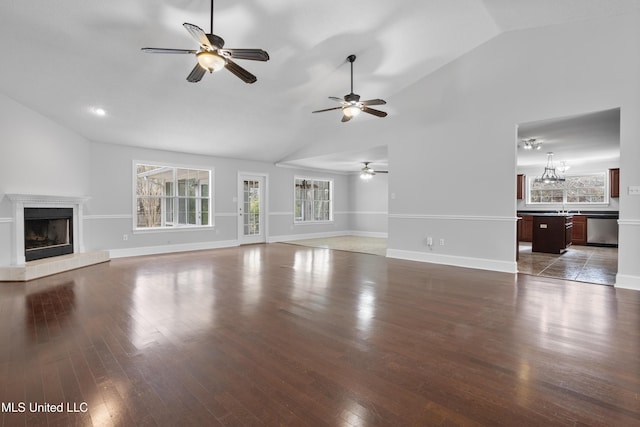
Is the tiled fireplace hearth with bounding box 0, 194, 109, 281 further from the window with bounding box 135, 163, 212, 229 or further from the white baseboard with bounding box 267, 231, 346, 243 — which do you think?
the white baseboard with bounding box 267, 231, 346, 243

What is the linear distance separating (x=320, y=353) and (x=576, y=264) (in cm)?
588

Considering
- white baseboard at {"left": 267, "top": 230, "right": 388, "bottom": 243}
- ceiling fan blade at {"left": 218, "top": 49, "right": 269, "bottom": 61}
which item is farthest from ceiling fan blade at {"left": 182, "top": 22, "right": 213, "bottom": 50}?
white baseboard at {"left": 267, "top": 230, "right": 388, "bottom": 243}

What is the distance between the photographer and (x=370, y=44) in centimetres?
433

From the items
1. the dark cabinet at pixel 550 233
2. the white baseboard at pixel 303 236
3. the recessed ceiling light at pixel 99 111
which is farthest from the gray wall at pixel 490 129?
the recessed ceiling light at pixel 99 111

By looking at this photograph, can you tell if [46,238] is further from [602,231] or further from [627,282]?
[602,231]

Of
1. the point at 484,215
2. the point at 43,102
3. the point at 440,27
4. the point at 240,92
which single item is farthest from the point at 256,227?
the point at 440,27

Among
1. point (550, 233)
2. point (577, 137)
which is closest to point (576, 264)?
point (550, 233)

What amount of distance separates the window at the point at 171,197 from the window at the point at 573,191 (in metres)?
9.75

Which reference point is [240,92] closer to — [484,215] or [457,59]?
[457,59]

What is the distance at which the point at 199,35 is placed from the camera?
8.77ft

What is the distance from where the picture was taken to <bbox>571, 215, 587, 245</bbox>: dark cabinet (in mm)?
8469

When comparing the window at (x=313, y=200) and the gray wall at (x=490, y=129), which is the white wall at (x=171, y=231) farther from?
the gray wall at (x=490, y=129)

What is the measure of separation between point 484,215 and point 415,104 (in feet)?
7.78

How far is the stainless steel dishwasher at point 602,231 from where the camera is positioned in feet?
26.8
